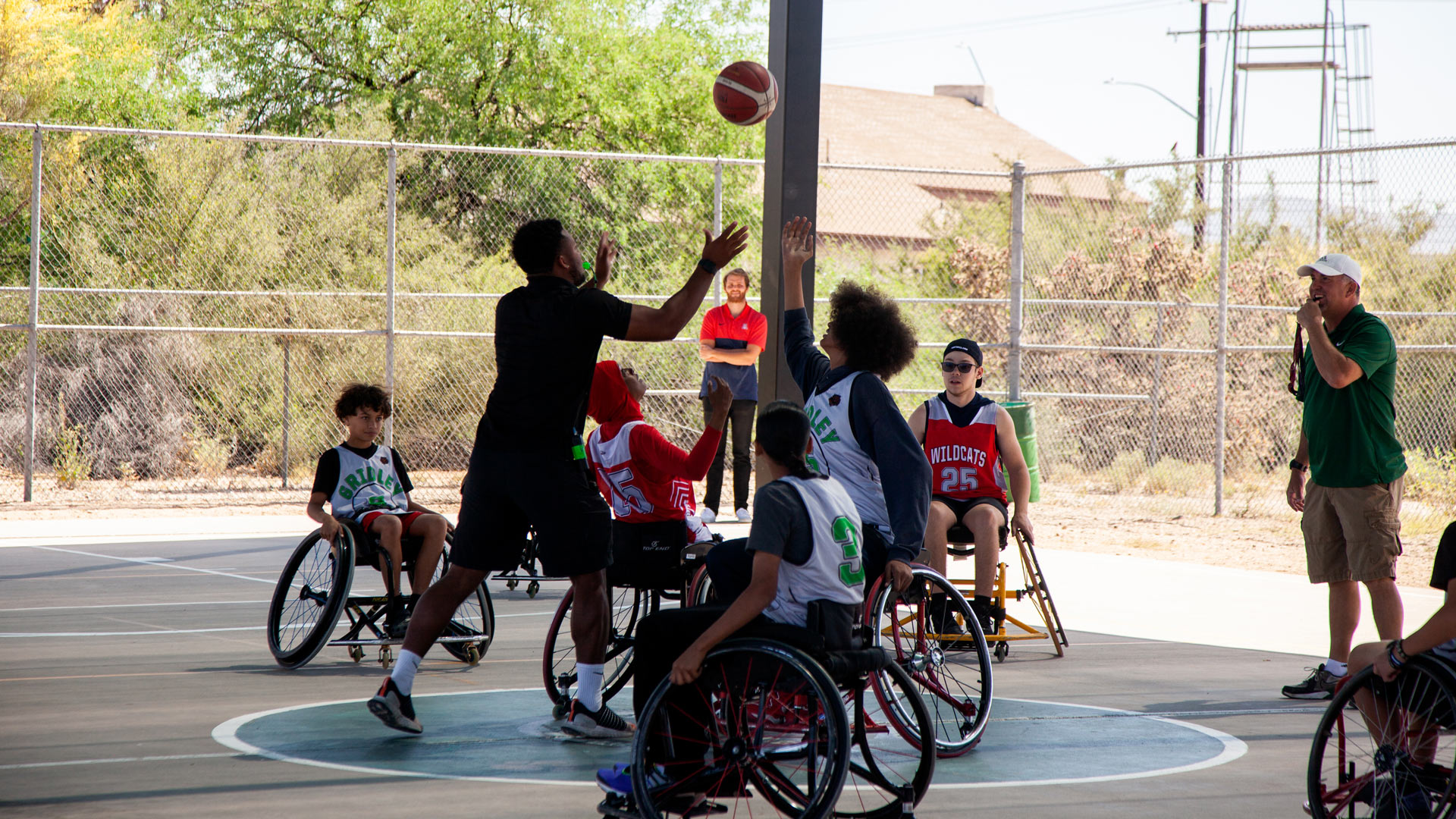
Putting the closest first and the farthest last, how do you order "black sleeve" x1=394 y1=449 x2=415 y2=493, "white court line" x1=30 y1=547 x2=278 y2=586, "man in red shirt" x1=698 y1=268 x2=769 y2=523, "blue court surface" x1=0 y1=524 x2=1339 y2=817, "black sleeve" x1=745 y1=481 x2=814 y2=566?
1. "black sleeve" x1=745 y1=481 x2=814 y2=566
2. "blue court surface" x1=0 y1=524 x2=1339 y2=817
3. "black sleeve" x1=394 y1=449 x2=415 y2=493
4. "white court line" x1=30 y1=547 x2=278 y2=586
5. "man in red shirt" x1=698 y1=268 x2=769 y2=523

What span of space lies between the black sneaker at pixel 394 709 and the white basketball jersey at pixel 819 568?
5.81 ft

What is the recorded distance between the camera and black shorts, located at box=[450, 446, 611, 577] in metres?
5.62

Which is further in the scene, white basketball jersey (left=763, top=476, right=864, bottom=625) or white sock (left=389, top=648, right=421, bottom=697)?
white sock (left=389, top=648, right=421, bottom=697)

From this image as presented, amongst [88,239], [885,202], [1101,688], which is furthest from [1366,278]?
[885,202]

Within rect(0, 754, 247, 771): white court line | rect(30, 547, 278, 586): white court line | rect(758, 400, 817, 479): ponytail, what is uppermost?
rect(758, 400, 817, 479): ponytail

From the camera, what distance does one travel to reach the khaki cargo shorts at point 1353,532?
657 centimetres

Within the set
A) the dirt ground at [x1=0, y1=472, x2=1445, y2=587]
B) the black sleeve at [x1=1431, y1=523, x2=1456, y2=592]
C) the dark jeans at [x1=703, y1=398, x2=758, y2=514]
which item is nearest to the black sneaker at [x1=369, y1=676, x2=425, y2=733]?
the black sleeve at [x1=1431, y1=523, x2=1456, y2=592]

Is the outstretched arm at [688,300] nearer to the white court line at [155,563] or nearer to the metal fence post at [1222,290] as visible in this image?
the white court line at [155,563]

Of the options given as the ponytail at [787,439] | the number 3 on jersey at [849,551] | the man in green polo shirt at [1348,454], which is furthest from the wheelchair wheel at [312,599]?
the man in green polo shirt at [1348,454]

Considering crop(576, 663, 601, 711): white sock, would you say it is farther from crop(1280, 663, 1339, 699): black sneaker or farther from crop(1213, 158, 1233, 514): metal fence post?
crop(1213, 158, 1233, 514): metal fence post

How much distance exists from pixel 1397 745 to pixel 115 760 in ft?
13.6

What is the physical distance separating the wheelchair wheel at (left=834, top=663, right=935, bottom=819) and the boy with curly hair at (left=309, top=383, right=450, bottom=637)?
2.64 meters

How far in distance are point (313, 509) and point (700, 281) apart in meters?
2.67

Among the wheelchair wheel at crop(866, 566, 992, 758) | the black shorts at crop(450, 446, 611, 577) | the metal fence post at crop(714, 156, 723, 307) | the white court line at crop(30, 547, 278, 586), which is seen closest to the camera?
the wheelchair wheel at crop(866, 566, 992, 758)
